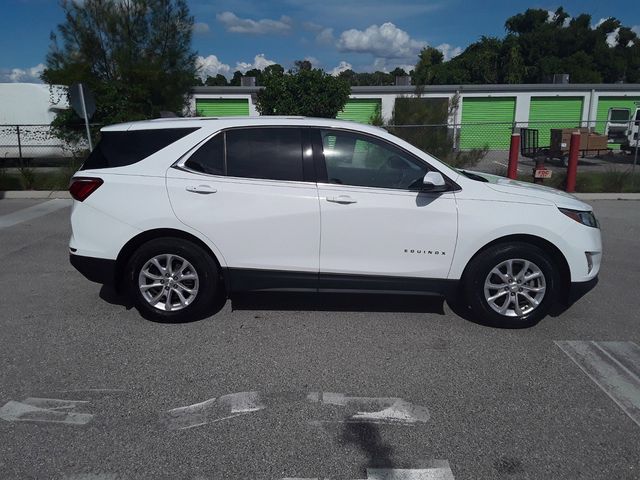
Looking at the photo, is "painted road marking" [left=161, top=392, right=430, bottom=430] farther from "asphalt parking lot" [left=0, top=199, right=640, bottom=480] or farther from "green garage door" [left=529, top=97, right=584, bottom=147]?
"green garage door" [left=529, top=97, right=584, bottom=147]

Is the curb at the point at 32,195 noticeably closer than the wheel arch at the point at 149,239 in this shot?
No

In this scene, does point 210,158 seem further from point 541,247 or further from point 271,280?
point 541,247

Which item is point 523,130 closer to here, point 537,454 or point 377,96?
point 377,96

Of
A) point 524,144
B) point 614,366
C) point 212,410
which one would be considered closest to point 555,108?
point 524,144

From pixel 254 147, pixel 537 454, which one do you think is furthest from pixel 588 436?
pixel 254 147

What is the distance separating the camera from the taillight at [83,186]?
477 cm

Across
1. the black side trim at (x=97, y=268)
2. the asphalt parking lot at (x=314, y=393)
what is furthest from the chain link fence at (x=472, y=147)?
the black side trim at (x=97, y=268)

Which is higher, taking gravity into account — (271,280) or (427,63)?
(427,63)

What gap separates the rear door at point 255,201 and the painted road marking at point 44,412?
67.8 inches

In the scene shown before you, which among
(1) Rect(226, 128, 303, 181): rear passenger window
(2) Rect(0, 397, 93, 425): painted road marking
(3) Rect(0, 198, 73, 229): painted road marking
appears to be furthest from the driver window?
(3) Rect(0, 198, 73, 229): painted road marking

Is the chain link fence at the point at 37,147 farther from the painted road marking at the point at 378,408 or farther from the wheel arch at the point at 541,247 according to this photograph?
the painted road marking at the point at 378,408

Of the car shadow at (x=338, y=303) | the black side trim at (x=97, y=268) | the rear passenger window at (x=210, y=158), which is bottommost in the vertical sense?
the car shadow at (x=338, y=303)

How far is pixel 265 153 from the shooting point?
480 centimetres

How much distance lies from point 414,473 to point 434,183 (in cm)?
239
